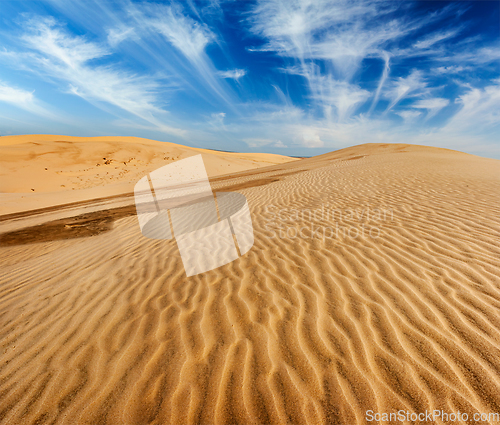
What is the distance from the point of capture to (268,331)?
2.39 meters

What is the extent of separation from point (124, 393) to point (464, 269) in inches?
165

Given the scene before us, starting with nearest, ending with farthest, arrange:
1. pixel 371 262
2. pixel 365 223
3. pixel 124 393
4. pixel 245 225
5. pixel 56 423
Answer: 1. pixel 56 423
2. pixel 124 393
3. pixel 371 262
4. pixel 365 223
5. pixel 245 225

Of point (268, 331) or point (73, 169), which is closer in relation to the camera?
point (268, 331)

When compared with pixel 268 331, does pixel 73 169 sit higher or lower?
higher

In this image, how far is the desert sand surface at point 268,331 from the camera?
1.79 m

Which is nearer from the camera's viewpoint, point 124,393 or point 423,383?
point 423,383

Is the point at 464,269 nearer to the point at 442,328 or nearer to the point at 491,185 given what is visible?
the point at 442,328

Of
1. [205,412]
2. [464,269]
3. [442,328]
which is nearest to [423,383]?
[442,328]

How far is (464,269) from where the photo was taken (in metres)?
3.06

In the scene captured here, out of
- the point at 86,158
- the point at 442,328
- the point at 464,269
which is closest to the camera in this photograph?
the point at 442,328

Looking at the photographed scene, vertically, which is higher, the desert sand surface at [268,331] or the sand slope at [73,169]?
the sand slope at [73,169]

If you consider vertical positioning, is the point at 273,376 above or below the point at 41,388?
below

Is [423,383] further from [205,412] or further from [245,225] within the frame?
[245,225]

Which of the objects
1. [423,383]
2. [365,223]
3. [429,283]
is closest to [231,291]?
[423,383]
